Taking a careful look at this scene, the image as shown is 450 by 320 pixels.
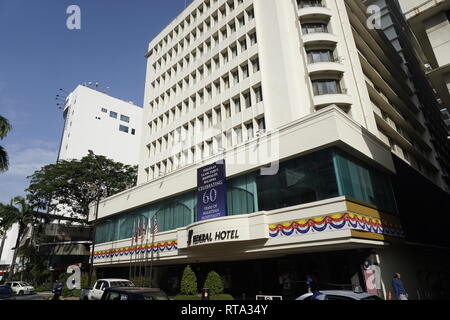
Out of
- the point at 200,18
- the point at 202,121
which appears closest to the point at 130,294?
the point at 202,121

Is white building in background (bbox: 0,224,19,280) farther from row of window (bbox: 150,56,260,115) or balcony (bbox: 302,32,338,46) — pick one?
balcony (bbox: 302,32,338,46)

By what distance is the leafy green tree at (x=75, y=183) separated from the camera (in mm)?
41438

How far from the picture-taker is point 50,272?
43531 millimetres

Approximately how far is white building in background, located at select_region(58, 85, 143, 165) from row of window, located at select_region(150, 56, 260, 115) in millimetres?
34518

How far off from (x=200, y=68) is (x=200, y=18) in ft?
23.7

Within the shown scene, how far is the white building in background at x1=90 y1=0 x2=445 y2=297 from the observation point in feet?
55.7

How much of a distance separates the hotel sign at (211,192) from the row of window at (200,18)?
16.5 metres

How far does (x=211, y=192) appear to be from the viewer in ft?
71.2

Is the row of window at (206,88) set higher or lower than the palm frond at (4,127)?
higher

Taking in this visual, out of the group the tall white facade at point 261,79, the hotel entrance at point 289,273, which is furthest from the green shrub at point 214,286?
the tall white facade at point 261,79

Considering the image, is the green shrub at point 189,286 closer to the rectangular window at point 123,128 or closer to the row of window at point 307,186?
the row of window at point 307,186
